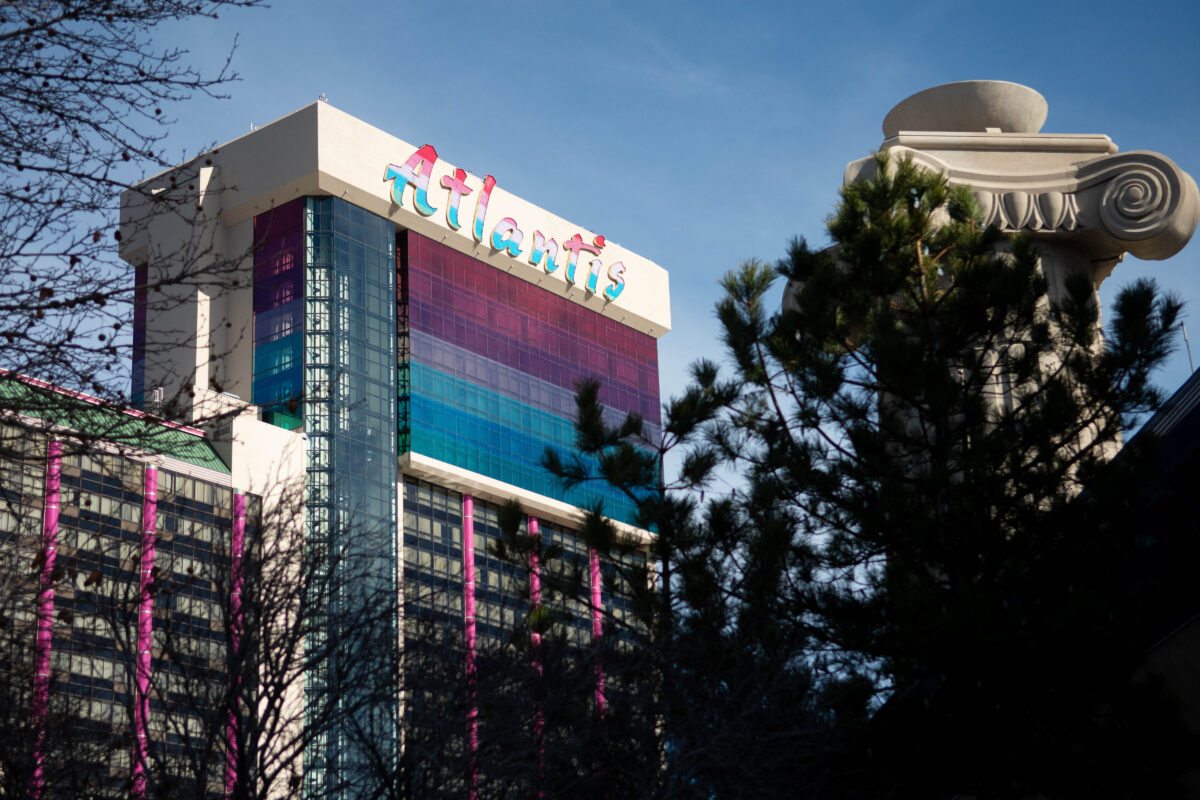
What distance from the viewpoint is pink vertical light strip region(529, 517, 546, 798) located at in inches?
591

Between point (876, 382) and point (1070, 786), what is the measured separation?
479 centimetres

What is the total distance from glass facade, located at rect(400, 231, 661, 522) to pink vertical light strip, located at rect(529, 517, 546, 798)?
4999 cm

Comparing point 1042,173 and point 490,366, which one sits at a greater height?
point 490,366

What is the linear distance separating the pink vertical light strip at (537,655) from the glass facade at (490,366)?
164 feet

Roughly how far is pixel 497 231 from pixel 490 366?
23.6 feet

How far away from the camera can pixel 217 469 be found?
5978cm

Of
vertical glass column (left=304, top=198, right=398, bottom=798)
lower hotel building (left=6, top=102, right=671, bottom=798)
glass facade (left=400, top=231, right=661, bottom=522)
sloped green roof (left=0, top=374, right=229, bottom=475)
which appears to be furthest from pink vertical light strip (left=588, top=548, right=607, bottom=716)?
glass facade (left=400, top=231, right=661, bottom=522)

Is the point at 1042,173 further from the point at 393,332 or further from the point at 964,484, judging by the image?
the point at 393,332

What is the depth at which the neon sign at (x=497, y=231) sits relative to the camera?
72438 mm

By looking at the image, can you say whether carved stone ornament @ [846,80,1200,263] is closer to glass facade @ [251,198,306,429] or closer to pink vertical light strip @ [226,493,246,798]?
pink vertical light strip @ [226,493,246,798]

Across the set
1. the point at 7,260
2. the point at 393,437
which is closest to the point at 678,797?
the point at 7,260

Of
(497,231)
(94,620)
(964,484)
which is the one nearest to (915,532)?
(964,484)

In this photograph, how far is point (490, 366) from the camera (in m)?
74.8

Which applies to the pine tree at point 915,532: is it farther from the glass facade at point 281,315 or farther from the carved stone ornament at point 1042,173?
the glass facade at point 281,315
